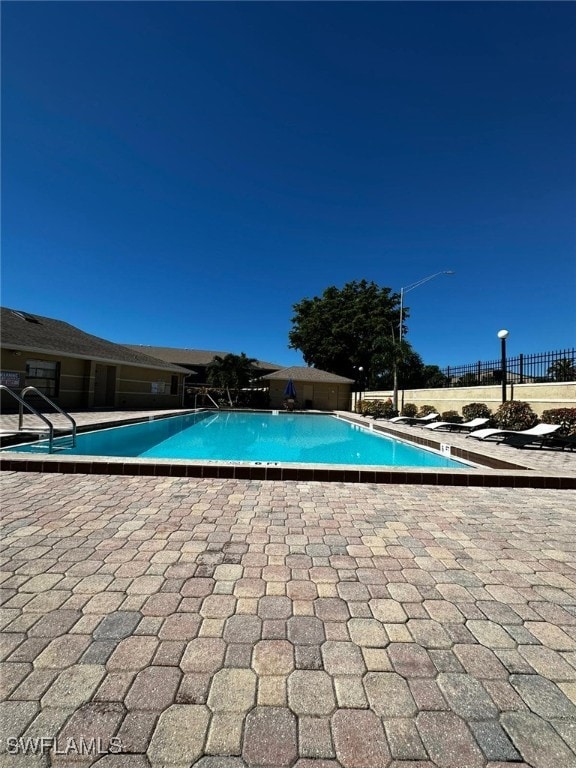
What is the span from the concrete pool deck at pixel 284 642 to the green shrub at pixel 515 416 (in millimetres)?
9655

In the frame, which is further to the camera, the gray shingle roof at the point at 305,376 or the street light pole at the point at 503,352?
the gray shingle roof at the point at 305,376

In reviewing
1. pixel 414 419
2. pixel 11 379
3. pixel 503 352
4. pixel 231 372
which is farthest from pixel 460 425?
pixel 11 379

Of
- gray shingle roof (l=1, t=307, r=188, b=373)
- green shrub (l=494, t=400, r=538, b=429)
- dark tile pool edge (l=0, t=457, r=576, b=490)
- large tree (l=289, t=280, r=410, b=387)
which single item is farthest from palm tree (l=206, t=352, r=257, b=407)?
dark tile pool edge (l=0, t=457, r=576, b=490)

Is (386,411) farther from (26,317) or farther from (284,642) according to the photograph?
(26,317)

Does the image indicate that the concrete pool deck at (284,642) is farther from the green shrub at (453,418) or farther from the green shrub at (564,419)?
the green shrub at (453,418)

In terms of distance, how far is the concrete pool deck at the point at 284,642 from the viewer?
→ 50.1 inches

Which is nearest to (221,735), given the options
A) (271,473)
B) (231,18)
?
(271,473)

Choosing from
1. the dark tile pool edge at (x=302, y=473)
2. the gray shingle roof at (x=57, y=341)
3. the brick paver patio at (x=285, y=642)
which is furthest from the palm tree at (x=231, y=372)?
the brick paver patio at (x=285, y=642)

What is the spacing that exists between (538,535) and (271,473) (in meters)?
3.41

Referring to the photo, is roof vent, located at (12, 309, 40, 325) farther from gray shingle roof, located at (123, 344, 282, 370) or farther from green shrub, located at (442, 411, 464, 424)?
green shrub, located at (442, 411, 464, 424)

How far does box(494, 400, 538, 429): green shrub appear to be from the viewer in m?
11.7

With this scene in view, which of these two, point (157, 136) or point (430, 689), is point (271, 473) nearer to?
point (430, 689)

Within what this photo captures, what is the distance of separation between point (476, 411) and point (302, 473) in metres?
12.6

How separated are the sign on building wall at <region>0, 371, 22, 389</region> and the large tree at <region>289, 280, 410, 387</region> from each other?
87.6ft
